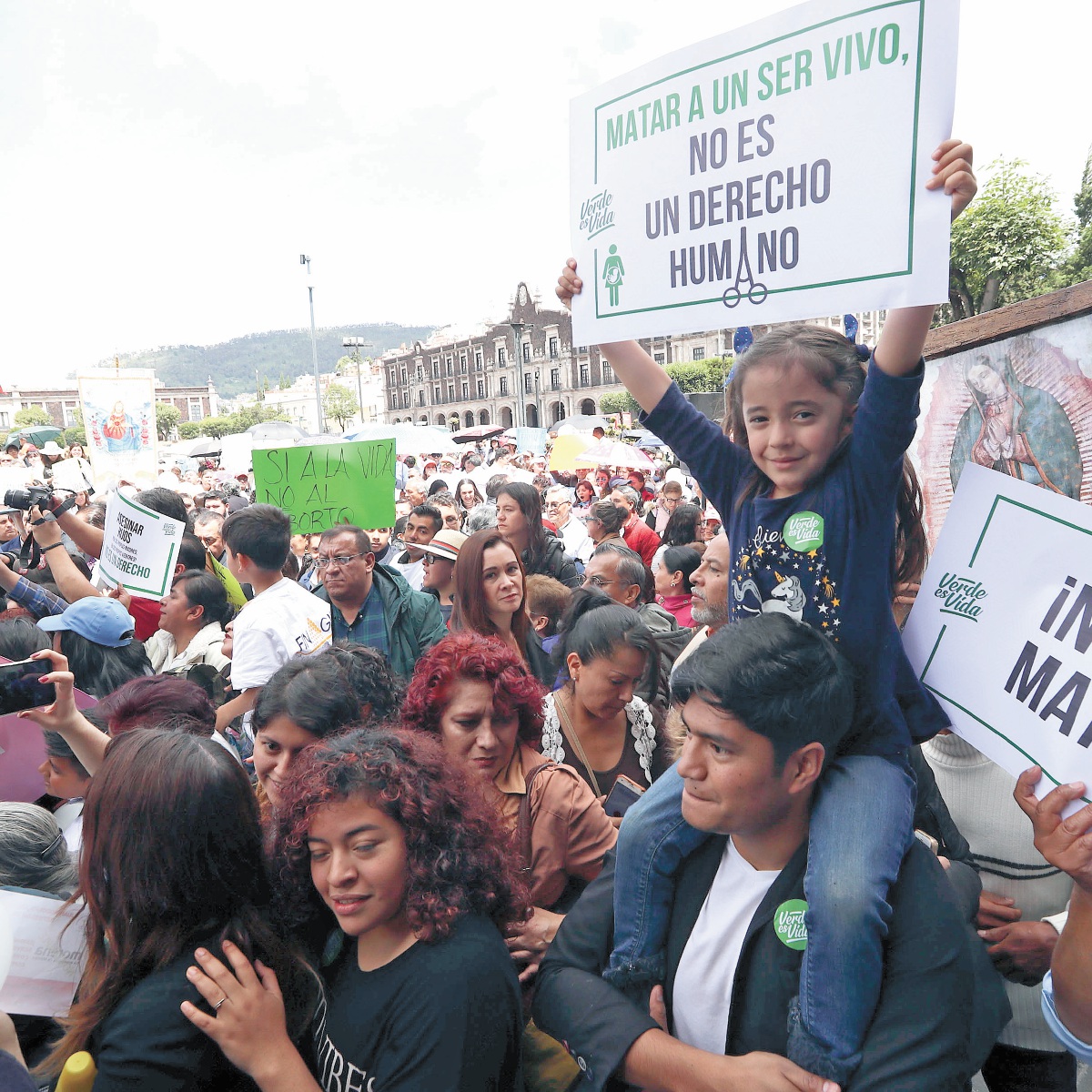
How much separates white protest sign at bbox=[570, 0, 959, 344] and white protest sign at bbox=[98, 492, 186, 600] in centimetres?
322

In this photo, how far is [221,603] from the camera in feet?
15.2

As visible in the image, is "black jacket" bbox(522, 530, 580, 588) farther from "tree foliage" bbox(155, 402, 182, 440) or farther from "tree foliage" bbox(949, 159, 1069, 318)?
"tree foliage" bbox(155, 402, 182, 440)

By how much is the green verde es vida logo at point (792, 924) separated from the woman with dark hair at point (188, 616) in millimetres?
3485

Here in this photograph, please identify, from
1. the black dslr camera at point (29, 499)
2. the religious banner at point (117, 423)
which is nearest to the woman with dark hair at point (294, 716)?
the black dslr camera at point (29, 499)


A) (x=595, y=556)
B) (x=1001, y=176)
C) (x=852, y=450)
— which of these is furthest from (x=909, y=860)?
(x=1001, y=176)

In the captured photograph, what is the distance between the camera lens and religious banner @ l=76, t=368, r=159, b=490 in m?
10.6

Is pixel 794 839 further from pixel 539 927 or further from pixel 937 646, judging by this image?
pixel 539 927

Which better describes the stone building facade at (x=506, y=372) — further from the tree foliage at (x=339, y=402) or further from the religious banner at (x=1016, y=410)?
the religious banner at (x=1016, y=410)

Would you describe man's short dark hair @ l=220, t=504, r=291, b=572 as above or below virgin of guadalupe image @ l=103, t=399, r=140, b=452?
below

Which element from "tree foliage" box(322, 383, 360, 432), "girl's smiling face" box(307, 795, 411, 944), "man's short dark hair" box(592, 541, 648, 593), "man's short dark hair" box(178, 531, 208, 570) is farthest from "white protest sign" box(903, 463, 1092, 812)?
"tree foliage" box(322, 383, 360, 432)

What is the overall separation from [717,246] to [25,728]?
260cm

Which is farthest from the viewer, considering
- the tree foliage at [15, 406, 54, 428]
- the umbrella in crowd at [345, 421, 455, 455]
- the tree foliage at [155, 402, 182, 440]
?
the tree foliage at [15, 406, 54, 428]

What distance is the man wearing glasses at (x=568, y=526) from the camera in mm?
7609

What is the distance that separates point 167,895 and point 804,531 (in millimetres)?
1484
